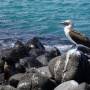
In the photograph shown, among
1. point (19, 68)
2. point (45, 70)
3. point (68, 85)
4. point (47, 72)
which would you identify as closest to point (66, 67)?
point (47, 72)

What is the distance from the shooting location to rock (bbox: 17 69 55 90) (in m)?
17.0

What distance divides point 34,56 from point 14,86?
172 inches

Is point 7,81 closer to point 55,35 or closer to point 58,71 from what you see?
point 58,71

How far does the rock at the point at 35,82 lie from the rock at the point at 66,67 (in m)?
0.64

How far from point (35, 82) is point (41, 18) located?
16403 mm

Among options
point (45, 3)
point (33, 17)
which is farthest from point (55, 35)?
point (45, 3)

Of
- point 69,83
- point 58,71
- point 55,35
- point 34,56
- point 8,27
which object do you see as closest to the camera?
point 69,83

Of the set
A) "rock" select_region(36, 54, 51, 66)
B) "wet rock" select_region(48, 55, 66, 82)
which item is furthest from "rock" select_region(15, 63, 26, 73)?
"wet rock" select_region(48, 55, 66, 82)

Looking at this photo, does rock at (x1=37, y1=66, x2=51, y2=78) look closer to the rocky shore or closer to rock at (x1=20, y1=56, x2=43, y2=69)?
the rocky shore

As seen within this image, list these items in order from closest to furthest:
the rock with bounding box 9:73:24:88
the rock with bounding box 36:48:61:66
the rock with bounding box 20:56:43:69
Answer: the rock with bounding box 9:73:24:88, the rock with bounding box 20:56:43:69, the rock with bounding box 36:48:61:66

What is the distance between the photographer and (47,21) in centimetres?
3212

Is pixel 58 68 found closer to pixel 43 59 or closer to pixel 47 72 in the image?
pixel 47 72

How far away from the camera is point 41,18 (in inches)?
1302

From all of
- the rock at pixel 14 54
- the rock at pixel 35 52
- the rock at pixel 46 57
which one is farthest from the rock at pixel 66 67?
the rock at pixel 35 52
